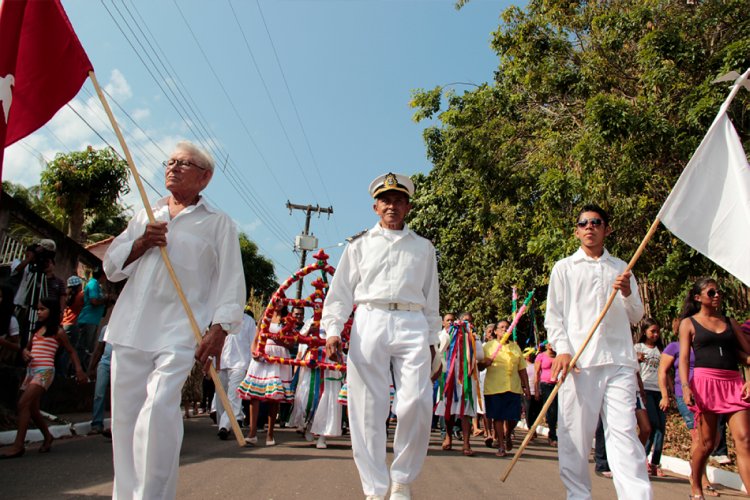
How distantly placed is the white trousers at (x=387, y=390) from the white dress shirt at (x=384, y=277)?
134 mm

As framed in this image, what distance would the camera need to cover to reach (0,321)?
784 centimetres

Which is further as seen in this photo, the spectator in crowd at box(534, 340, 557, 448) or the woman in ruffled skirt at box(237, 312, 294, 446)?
the spectator in crowd at box(534, 340, 557, 448)

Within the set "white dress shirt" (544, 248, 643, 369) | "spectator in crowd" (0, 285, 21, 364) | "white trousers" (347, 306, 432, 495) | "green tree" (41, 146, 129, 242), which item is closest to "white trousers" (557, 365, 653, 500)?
"white dress shirt" (544, 248, 643, 369)

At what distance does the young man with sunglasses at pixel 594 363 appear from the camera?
4611 mm

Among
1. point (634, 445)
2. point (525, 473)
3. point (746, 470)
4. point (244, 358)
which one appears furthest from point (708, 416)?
point (244, 358)

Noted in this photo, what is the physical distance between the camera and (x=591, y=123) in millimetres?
12578

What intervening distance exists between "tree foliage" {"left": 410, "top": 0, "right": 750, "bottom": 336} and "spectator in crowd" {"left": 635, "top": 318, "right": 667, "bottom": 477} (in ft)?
9.20

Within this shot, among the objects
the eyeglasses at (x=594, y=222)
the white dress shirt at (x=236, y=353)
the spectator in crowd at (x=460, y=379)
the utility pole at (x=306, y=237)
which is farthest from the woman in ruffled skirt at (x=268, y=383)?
the utility pole at (x=306, y=237)

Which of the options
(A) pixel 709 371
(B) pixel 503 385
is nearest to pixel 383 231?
(A) pixel 709 371

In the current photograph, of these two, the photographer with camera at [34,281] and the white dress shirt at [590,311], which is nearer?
the white dress shirt at [590,311]

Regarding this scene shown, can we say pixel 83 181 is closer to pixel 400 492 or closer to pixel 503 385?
pixel 503 385

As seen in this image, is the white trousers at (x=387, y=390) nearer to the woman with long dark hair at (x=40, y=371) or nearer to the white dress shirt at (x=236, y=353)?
the woman with long dark hair at (x=40, y=371)

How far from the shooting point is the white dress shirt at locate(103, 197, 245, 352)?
3740 mm

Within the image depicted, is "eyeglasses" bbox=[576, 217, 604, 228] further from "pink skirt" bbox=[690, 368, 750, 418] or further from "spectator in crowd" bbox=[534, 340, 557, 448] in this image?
"spectator in crowd" bbox=[534, 340, 557, 448]
